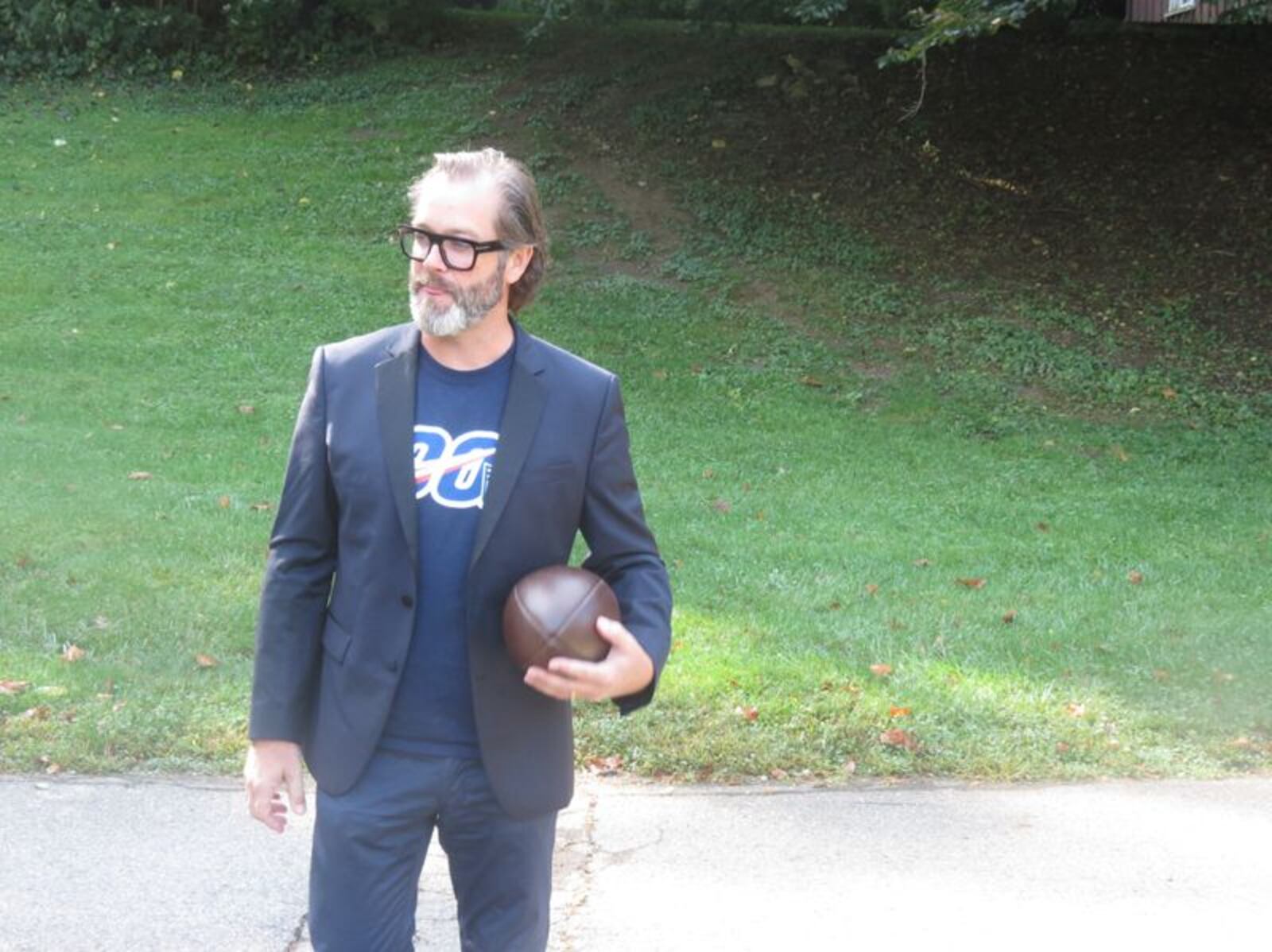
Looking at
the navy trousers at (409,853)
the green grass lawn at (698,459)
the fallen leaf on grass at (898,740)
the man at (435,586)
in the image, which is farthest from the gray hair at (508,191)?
the fallen leaf on grass at (898,740)

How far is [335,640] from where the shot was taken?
3094mm

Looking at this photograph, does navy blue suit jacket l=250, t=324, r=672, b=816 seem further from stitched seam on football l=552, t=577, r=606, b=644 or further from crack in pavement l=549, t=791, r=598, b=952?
crack in pavement l=549, t=791, r=598, b=952

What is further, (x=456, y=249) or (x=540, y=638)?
(x=456, y=249)

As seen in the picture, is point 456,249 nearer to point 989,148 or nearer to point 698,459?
point 698,459

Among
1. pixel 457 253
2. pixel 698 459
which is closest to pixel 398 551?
pixel 457 253

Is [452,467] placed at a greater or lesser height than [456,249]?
lesser

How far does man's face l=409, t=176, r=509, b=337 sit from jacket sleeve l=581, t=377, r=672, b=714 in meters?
0.35

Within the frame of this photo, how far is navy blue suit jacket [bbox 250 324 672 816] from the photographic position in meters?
3.00

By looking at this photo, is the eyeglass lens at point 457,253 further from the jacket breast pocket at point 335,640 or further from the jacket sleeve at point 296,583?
the jacket breast pocket at point 335,640

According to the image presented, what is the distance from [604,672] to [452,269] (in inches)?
30.6

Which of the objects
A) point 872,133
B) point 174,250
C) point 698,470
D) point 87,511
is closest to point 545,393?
point 87,511

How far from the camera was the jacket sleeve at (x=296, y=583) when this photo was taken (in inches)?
121

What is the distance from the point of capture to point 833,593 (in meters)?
7.70

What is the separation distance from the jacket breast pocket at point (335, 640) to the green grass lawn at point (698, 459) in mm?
2647
